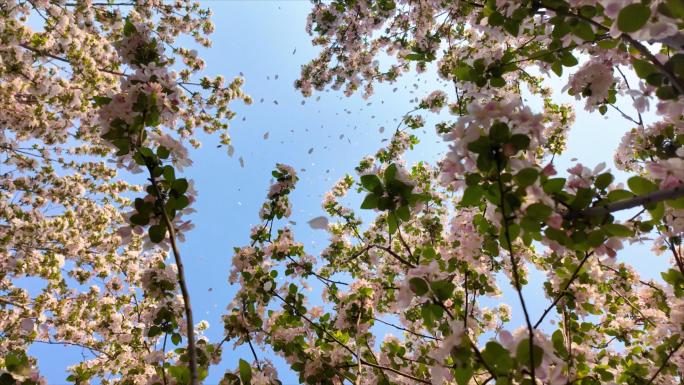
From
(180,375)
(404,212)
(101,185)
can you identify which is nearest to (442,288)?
(404,212)

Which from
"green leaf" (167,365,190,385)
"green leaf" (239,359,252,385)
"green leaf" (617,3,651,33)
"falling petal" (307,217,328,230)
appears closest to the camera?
"green leaf" (617,3,651,33)

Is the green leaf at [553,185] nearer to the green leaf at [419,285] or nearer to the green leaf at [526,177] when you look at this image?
the green leaf at [526,177]

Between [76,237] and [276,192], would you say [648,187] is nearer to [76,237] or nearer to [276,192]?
[276,192]

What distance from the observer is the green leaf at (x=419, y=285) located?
180 centimetres

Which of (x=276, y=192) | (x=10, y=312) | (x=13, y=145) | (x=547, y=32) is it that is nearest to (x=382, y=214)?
(x=276, y=192)

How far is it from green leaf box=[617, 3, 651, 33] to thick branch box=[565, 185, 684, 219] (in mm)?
624

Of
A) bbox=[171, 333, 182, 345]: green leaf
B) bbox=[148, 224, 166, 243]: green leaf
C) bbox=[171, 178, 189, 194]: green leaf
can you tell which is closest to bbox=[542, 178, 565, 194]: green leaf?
bbox=[171, 178, 189, 194]: green leaf

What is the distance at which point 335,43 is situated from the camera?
7.38 metres

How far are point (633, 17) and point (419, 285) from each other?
1330 mm

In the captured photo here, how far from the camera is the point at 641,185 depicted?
68.2 inches

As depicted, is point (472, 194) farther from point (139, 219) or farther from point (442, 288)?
point (139, 219)

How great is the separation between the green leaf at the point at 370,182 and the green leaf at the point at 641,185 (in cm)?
116

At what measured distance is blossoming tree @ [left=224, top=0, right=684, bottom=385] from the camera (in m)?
1.59

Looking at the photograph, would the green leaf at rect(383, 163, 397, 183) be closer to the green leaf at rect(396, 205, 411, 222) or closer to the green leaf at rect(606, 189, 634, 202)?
the green leaf at rect(396, 205, 411, 222)
